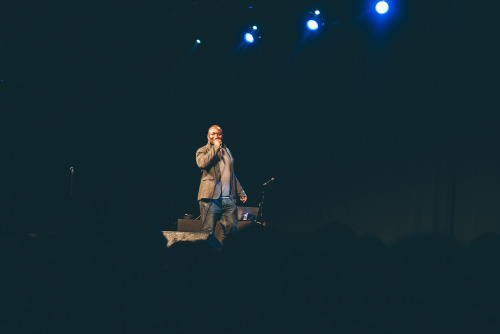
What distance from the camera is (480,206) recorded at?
4602 mm

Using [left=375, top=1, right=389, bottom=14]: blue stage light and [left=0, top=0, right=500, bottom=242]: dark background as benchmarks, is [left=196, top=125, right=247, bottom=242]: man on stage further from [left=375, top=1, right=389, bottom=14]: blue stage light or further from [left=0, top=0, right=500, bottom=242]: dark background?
[left=375, top=1, right=389, bottom=14]: blue stage light

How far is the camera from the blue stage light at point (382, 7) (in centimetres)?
501

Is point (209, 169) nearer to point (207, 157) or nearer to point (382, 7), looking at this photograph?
point (207, 157)

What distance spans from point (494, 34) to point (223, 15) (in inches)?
147

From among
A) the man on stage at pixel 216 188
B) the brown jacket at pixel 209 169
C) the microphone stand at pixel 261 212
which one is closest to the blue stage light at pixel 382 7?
the man on stage at pixel 216 188

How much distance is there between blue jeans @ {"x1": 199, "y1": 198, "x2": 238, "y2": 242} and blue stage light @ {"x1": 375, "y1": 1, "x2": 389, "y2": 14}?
309 cm

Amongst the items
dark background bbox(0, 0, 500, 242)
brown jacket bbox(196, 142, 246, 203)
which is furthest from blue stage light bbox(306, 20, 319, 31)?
brown jacket bbox(196, 142, 246, 203)

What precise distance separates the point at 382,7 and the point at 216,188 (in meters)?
3.14

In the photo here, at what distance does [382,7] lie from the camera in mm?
5027

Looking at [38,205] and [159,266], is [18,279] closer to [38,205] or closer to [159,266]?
[159,266]

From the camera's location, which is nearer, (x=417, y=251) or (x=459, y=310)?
(x=459, y=310)

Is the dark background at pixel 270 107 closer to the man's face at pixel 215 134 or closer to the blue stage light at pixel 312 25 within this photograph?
the blue stage light at pixel 312 25

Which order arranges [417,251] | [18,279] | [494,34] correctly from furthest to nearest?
[494,34], [417,251], [18,279]

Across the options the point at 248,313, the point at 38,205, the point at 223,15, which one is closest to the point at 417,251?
the point at 248,313
